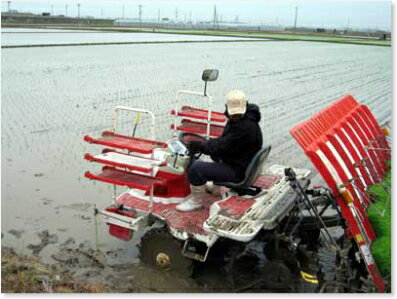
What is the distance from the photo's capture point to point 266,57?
2736cm

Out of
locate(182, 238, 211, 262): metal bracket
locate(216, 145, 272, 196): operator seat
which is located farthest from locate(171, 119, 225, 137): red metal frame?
locate(182, 238, 211, 262): metal bracket

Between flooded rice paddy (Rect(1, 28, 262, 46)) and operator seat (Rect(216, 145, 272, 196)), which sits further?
flooded rice paddy (Rect(1, 28, 262, 46))

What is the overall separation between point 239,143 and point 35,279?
2273 mm

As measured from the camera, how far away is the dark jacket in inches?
198

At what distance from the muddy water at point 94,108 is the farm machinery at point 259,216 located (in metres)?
0.45

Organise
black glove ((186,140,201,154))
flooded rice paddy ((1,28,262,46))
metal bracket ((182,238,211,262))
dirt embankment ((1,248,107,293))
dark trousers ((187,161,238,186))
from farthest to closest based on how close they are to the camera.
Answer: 1. flooded rice paddy ((1,28,262,46))
2. black glove ((186,140,201,154))
3. dark trousers ((187,161,238,186))
4. metal bracket ((182,238,211,262))
5. dirt embankment ((1,248,107,293))

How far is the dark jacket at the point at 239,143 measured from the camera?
16.5 ft

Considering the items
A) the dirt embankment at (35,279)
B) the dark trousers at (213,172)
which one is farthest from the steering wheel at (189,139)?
the dirt embankment at (35,279)

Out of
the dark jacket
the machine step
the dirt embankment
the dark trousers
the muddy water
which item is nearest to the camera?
the dirt embankment

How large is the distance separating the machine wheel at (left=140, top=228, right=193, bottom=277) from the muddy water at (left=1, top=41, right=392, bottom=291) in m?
0.12

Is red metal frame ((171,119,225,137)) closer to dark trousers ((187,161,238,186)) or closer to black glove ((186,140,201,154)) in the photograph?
black glove ((186,140,201,154))

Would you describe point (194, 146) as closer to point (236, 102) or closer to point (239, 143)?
point (239, 143)

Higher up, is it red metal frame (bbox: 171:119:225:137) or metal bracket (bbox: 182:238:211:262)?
red metal frame (bbox: 171:119:225:137)

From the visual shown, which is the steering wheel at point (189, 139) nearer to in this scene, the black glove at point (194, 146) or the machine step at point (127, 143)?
the black glove at point (194, 146)
